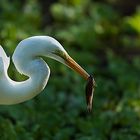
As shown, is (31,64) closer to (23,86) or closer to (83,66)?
(23,86)

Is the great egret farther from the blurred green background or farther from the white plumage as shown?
the blurred green background

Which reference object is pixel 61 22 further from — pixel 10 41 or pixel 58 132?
pixel 58 132

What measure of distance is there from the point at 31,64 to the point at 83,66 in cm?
317

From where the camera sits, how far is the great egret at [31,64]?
15.8 ft

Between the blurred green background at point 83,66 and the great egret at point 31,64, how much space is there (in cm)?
96

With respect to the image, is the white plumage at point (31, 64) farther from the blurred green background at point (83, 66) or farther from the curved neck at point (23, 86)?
the blurred green background at point (83, 66)

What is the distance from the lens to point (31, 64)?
487 cm

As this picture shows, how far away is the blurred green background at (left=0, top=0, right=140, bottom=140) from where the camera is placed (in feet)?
20.9

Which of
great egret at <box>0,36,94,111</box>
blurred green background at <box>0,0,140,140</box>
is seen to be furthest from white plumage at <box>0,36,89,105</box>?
blurred green background at <box>0,0,140,140</box>

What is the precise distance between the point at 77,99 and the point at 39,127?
3.32 ft

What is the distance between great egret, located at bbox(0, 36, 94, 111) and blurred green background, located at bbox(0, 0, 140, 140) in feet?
3.15

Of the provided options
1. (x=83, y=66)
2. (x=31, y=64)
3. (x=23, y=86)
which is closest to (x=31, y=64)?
(x=31, y=64)

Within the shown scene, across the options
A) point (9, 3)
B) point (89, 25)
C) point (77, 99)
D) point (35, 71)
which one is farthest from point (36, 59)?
point (9, 3)

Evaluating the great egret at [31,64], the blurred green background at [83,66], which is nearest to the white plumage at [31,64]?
the great egret at [31,64]
